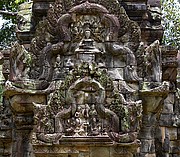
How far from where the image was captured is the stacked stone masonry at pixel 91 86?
805 centimetres

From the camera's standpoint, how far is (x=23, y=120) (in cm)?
885

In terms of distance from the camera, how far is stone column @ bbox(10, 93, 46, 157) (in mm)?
8688

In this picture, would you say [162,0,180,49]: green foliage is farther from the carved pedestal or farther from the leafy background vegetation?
the carved pedestal

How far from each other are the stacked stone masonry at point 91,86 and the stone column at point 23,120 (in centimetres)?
2

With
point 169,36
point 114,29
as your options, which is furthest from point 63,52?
point 169,36

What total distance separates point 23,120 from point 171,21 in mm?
13150

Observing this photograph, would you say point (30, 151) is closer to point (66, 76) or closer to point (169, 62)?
point (66, 76)

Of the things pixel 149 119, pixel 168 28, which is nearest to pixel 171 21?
pixel 168 28

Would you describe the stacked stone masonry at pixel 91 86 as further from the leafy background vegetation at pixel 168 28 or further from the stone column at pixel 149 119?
the leafy background vegetation at pixel 168 28

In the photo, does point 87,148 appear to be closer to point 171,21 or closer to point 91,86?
point 91,86

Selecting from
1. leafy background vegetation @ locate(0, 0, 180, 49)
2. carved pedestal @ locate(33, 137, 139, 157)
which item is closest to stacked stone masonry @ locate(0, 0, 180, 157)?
carved pedestal @ locate(33, 137, 139, 157)

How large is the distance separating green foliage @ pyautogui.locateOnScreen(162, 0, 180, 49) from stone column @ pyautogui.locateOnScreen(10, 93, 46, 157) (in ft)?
41.3

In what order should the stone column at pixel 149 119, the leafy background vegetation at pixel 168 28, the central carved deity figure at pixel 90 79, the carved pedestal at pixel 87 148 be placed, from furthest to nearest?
the leafy background vegetation at pixel 168 28
the stone column at pixel 149 119
the central carved deity figure at pixel 90 79
the carved pedestal at pixel 87 148

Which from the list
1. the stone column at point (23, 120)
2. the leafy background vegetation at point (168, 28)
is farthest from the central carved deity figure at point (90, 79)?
the leafy background vegetation at point (168, 28)
